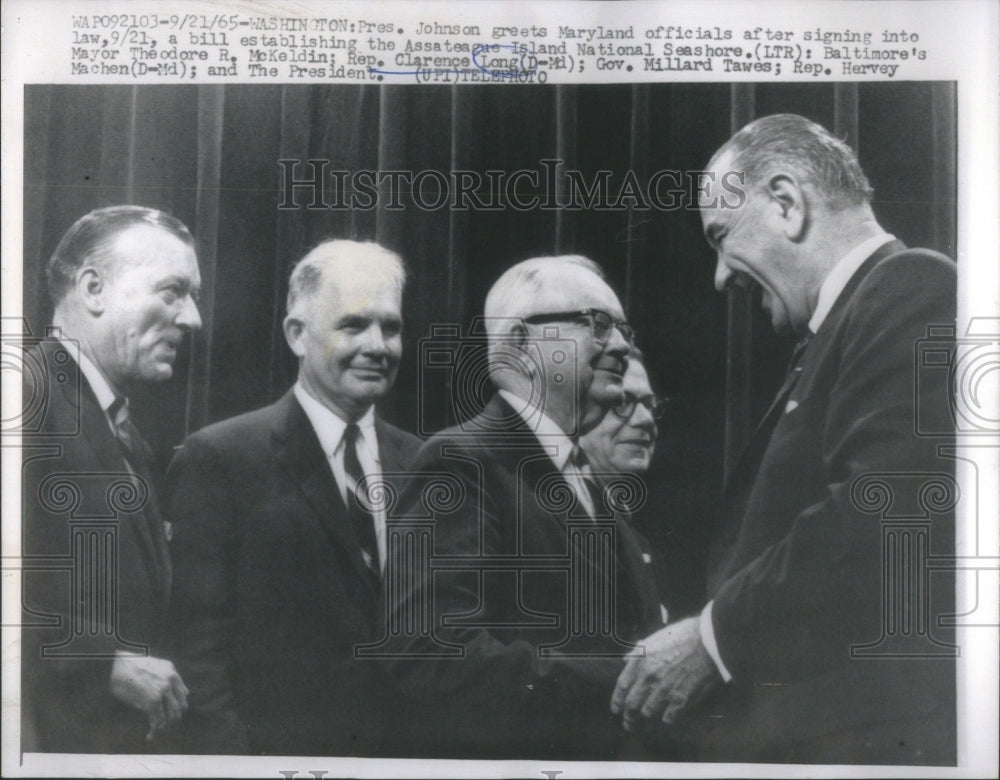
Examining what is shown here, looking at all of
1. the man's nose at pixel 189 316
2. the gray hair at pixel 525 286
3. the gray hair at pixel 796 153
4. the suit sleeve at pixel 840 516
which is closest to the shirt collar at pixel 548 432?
the gray hair at pixel 525 286

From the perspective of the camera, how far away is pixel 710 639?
3.56 m

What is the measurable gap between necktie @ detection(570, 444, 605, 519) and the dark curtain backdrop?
226mm

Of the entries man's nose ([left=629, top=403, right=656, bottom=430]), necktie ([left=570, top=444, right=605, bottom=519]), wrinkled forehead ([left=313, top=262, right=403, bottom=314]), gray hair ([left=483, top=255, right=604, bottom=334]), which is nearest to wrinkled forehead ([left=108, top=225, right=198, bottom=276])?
wrinkled forehead ([left=313, top=262, right=403, bottom=314])

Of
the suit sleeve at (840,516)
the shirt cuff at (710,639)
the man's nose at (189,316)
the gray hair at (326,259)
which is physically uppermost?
the gray hair at (326,259)

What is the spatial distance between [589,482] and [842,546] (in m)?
0.98

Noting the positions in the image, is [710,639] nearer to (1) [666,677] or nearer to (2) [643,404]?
(1) [666,677]

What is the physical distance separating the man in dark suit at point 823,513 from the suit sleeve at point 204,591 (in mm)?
1520

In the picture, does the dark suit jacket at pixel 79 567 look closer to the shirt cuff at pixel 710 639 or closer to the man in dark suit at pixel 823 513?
the man in dark suit at pixel 823 513

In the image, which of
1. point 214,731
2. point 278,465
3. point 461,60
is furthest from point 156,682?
point 461,60

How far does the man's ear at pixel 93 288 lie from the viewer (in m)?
3.67

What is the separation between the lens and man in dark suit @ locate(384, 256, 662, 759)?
356 cm

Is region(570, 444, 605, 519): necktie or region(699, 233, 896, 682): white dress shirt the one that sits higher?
region(699, 233, 896, 682): white dress shirt

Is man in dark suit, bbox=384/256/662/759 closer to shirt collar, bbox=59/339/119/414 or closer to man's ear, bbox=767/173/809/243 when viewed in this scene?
man's ear, bbox=767/173/809/243

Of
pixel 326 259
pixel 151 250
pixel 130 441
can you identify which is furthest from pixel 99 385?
pixel 326 259
